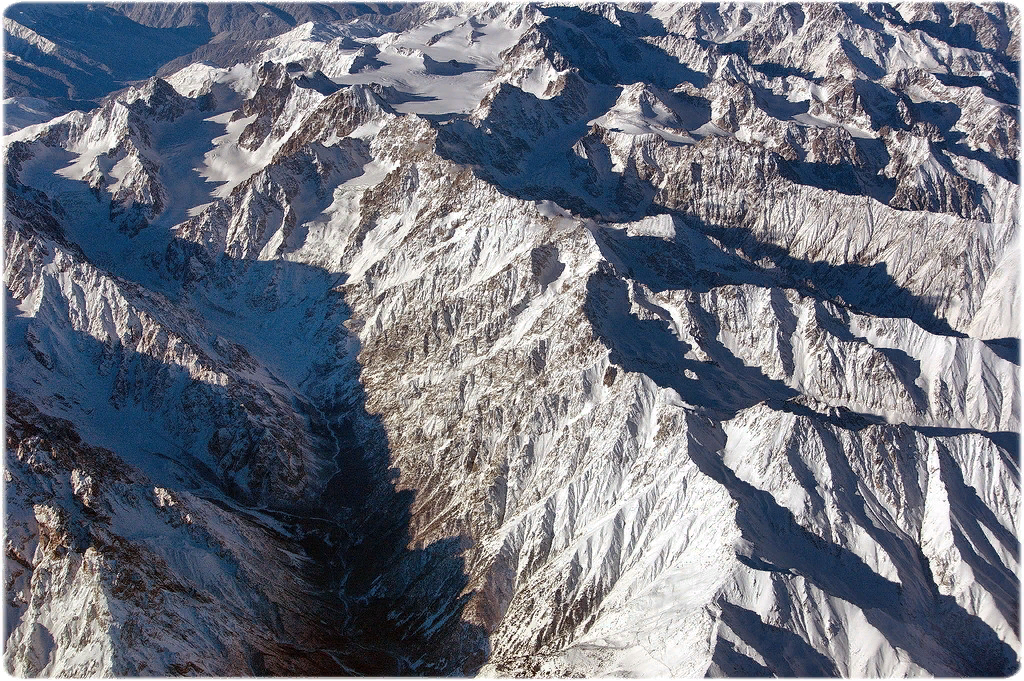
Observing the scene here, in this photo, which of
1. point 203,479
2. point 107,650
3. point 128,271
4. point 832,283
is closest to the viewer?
point 107,650

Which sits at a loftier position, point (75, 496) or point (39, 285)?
point (39, 285)

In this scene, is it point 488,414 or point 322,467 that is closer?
point 488,414

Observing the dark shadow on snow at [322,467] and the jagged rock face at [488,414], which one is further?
the dark shadow on snow at [322,467]

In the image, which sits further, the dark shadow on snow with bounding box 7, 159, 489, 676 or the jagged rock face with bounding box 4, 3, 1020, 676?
the dark shadow on snow with bounding box 7, 159, 489, 676

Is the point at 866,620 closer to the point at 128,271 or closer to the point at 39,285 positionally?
the point at 39,285

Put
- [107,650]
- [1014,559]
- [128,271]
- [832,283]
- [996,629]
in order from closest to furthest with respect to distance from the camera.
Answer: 1. [107,650]
2. [996,629]
3. [1014,559]
4. [128,271]
5. [832,283]

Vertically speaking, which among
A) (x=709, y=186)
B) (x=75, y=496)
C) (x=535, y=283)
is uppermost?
(x=709, y=186)

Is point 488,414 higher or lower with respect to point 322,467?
higher

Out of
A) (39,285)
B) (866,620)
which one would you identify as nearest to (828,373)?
(866,620)
